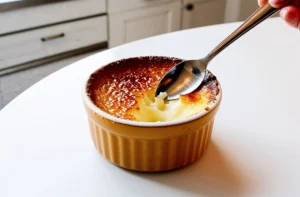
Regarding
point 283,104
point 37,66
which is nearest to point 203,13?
point 37,66

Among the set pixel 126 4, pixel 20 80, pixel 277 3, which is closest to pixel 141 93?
pixel 277 3

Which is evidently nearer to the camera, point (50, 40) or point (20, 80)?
point (20, 80)

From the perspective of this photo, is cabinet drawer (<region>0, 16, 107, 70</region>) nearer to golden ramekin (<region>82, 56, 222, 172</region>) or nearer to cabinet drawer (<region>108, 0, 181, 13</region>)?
cabinet drawer (<region>108, 0, 181, 13</region>)

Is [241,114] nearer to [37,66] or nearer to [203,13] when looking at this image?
[37,66]

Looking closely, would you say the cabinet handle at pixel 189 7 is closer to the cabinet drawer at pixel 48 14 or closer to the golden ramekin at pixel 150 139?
the cabinet drawer at pixel 48 14

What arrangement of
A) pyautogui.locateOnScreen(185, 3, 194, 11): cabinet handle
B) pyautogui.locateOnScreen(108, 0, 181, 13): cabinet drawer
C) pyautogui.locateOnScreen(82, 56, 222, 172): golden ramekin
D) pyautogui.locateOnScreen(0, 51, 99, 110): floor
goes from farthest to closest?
pyautogui.locateOnScreen(185, 3, 194, 11): cabinet handle, pyautogui.locateOnScreen(108, 0, 181, 13): cabinet drawer, pyautogui.locateOnScreen(0, 51, 99, 110): floor, pyautogui.locateOnScreen(82, 56, 222, 172): golden ramekin

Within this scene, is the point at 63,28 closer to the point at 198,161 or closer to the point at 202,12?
the point at 202,12

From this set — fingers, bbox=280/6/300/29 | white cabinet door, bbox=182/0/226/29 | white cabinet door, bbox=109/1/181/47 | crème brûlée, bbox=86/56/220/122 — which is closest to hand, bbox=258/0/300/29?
fingers, bbox=280/6/300/29
